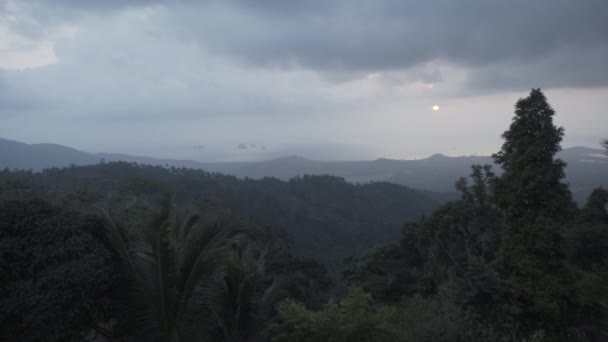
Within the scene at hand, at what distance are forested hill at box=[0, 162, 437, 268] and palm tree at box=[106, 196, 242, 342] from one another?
135 feet

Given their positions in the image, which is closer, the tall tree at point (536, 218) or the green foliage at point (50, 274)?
the green foliage at point (50, 274)

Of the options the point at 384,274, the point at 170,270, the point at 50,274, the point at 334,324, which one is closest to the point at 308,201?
the point at 384,274

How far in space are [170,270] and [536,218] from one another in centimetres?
1002

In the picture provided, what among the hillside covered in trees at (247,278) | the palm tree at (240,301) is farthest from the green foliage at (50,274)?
the palm tree at (240,301)

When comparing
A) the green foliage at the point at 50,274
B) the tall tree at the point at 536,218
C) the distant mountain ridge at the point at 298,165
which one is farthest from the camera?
the distant mountain ridge at the point at 298,165

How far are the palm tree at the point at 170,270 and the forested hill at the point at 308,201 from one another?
4101 centimetres

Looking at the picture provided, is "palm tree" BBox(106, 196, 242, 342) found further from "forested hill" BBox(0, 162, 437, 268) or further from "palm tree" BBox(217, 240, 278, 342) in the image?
"forested hill" BBox(0, 162, 437, 268)

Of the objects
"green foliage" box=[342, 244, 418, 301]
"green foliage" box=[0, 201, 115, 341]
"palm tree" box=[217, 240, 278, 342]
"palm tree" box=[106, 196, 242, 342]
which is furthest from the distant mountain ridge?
"palm tree" box=[106, 196, 242, 342]

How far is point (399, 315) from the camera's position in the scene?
7000 millimetres

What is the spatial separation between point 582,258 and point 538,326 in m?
9.37

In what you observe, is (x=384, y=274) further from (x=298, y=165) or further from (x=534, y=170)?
(x=298, y=165)

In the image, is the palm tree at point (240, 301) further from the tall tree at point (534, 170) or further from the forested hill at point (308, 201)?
the forested hill at point (308, 201)

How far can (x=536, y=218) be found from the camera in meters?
11.3

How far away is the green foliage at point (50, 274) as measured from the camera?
4461mm
